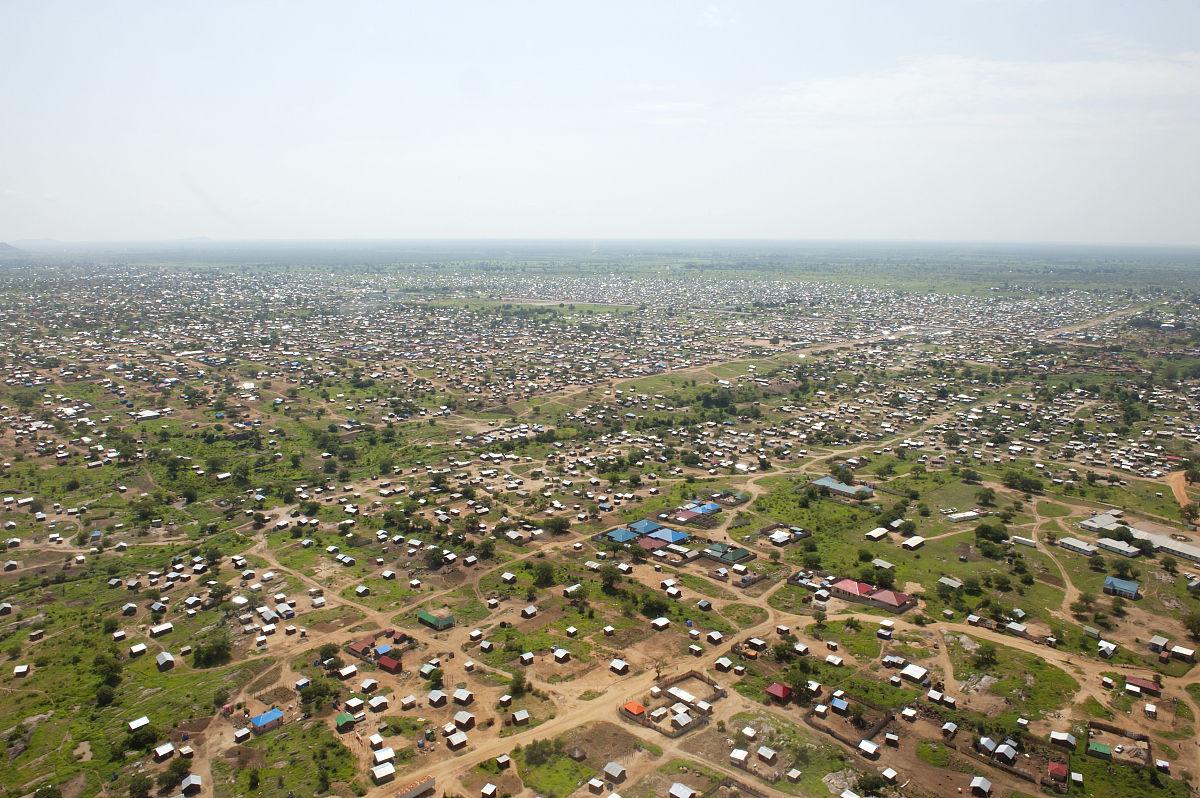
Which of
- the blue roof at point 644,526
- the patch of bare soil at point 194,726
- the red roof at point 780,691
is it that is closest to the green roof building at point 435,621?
the patch of bare soil at point 194,726

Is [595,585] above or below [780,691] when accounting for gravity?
below

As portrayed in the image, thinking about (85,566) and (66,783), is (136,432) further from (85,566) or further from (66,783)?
(66,783)

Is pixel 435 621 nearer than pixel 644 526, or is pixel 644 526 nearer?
pixel 435 621

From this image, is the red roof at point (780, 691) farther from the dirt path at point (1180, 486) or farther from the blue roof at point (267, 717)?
the dirt path at point (1180, 486)

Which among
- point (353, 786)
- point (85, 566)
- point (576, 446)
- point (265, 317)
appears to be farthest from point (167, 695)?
point (265, 317)

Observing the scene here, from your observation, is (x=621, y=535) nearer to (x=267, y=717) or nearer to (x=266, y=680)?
(x=266, y=680)

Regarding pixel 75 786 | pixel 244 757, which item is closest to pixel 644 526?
pixel 244 757

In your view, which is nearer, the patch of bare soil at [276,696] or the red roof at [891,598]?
the patch of bare soil at [276,696]
